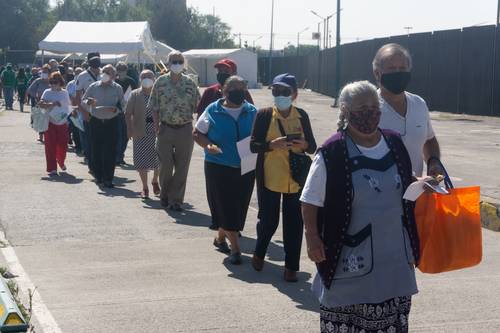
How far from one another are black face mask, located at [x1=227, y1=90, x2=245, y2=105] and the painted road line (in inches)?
99.0

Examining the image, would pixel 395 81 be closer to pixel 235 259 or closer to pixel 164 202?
pixel 235 259

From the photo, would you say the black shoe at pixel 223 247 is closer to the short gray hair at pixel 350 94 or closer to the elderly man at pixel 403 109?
the elderly man at pixel 403 109

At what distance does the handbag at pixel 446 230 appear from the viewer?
486cm

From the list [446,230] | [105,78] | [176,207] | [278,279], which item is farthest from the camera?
[105,78]

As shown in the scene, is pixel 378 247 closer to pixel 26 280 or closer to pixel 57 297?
pixel 57 297

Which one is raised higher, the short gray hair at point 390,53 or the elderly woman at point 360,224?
the short gray hair at point 390,53

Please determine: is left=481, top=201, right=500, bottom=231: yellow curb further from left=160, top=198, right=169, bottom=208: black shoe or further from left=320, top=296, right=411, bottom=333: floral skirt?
left=320, top=296, right=411, bottom=333: floral skirt

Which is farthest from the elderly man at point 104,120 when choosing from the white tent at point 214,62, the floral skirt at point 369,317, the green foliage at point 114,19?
the white tent at point 214,62

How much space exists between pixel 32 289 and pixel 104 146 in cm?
647

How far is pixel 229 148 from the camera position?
29.7 ft

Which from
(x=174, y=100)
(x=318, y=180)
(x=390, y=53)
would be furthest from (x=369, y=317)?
(x=174, y=100)

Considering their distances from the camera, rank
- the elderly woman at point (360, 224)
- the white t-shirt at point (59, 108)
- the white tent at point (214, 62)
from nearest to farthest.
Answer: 1. the elderly woman at point (360, 224)
2. the white t-shirt at point (59, 108)
3. the white tent at point (214, 62)

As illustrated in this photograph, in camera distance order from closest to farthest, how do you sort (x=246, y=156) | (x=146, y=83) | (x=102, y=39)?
1. (x=246, y=156)
2. (x=146, y=83)
3. (x=102, y=39)

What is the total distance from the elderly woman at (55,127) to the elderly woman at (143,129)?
2741mm
